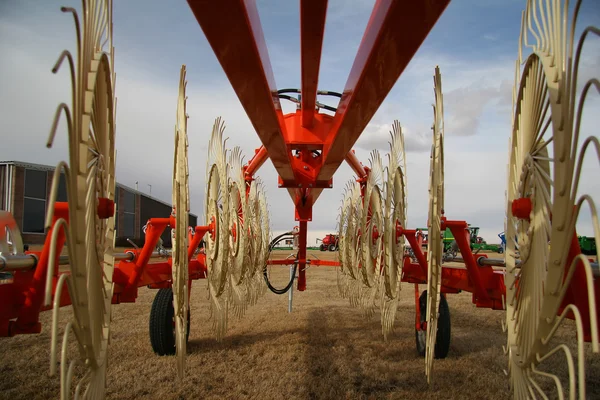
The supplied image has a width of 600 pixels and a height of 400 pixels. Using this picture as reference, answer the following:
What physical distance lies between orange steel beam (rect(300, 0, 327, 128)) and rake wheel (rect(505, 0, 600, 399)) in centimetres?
74

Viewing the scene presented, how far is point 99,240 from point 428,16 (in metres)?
1.51

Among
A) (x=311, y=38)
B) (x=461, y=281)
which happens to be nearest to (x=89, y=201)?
(x=311, y=38)

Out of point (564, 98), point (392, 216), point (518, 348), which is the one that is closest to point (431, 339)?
point (518, 348)

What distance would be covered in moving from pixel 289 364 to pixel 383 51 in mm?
3227

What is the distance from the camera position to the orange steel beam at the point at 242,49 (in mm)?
1312

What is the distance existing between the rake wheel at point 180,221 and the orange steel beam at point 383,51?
820 millimetres

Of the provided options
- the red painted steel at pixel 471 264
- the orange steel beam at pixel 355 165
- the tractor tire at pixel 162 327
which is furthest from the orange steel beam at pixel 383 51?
the orange steel beam at pixel 355 165

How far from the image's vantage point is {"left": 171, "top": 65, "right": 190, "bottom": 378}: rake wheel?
2.14 metres

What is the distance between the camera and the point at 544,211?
1.76m

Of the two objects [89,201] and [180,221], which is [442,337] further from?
[89,201]

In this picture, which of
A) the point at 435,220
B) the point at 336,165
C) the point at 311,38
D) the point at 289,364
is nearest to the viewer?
the point at 311,38

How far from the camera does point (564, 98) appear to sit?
1.23 meters

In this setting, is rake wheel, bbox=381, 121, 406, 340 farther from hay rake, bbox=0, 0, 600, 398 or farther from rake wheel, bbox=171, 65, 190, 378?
rake wheel, bbox=171, 65, 190, 378

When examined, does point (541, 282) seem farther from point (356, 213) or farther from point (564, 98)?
point (356, 213)
